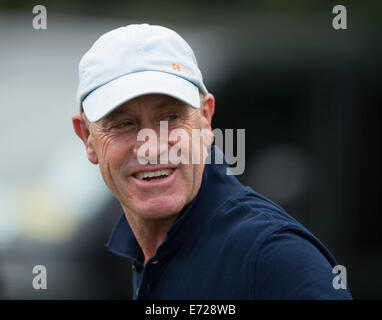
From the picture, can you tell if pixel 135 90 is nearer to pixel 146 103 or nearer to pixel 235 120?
pixel 146 103

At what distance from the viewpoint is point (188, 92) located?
6.05ft

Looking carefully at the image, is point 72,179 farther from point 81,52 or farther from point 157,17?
point 157,17

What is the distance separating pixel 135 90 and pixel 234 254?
59cm

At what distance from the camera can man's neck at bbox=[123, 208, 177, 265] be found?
191 cm

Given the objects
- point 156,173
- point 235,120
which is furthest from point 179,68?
point 235,120

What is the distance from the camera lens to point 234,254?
1603 millimetres

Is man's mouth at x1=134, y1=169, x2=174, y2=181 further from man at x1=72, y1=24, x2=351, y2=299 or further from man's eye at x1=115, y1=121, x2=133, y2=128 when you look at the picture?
man's eye at x1=115, y1=121, x2=133, y2=128

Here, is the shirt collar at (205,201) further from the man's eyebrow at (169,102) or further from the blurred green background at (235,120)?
the blurred green background at (235,120)

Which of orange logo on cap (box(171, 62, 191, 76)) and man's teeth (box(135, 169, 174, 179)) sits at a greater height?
orange logo on cap (box(171, 62, 191, 76))

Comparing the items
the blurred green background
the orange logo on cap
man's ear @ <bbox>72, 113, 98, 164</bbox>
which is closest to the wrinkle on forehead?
the orange logo on cap

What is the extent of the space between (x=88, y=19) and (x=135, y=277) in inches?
158

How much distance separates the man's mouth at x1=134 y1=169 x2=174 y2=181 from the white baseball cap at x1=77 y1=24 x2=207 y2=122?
0.75 ft

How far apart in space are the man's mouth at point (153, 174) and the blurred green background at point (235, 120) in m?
3.32

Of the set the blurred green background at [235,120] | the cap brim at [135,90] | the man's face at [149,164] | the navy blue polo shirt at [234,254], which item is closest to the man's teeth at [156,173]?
the man's face at [149,164]
